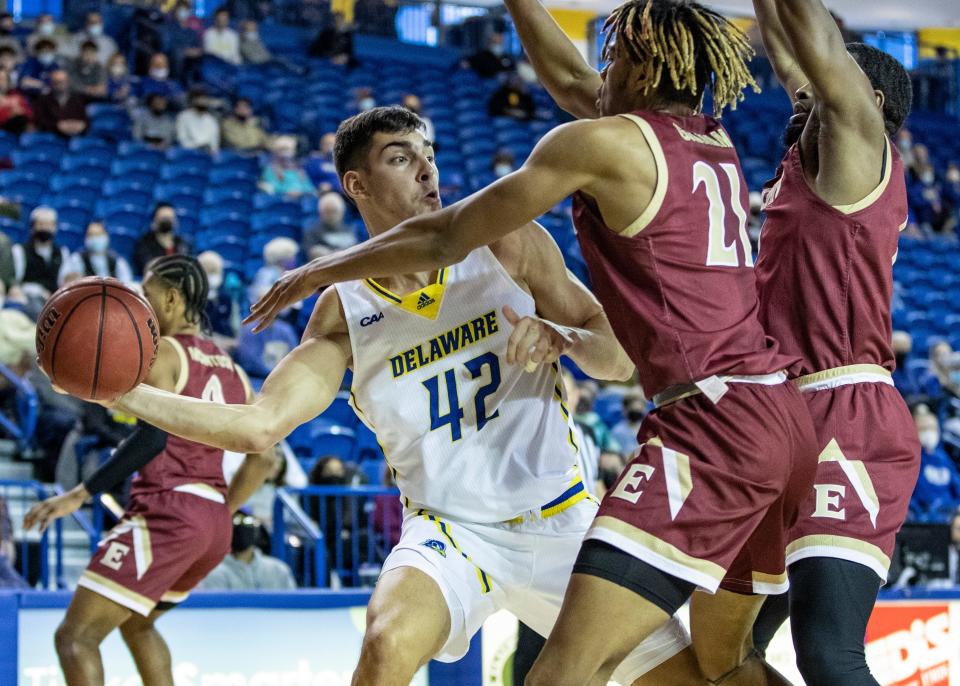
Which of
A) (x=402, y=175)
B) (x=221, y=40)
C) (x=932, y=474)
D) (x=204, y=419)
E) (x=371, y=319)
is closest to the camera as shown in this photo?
(x=204, y=419)

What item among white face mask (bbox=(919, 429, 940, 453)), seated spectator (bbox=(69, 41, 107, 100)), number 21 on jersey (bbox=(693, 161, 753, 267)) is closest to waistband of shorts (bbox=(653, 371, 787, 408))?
number 21 on jersey (bbox=(693, 161, 753, 267))

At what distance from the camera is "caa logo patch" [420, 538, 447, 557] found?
139 inches

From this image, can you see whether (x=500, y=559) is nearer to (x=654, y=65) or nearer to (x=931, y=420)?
A: (x=654, y=65)

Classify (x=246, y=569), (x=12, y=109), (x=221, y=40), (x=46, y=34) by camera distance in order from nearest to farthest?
(x=246, y=569)
(x=12, y=109)
(x=46, y=34)
(x=221, y=40)

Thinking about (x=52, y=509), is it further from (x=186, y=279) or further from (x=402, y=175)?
(x=402, y=175)

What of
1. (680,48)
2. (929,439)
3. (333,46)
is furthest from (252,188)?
(680,48)

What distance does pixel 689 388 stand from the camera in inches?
119

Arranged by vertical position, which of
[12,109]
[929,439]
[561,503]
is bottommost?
[929,439]

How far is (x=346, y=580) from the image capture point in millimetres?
7844

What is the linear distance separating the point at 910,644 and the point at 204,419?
4.86 metres

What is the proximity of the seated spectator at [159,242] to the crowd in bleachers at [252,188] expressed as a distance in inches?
0.7

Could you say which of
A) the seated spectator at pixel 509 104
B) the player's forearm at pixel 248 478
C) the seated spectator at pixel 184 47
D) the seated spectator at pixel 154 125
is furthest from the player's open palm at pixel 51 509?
the seated spectator at pixel 509 104

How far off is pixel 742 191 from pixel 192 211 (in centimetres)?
984

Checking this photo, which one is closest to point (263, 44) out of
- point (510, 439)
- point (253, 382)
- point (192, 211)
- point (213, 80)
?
point (213, 80)
